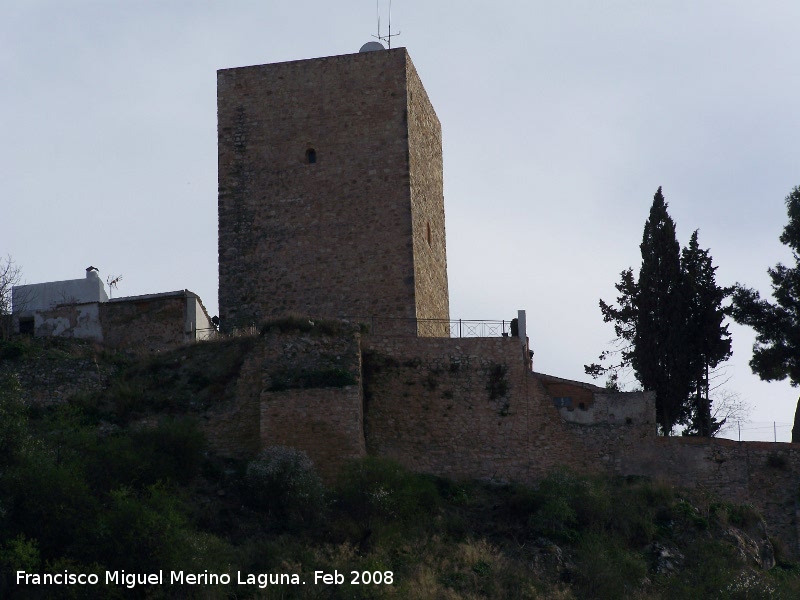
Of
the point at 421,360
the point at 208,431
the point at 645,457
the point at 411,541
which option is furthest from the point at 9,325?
the point at 645,457

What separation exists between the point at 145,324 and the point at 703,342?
10.3 meters

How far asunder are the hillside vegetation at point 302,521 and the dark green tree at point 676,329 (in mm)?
2841

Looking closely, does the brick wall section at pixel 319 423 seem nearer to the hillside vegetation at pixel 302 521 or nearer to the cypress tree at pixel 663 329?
the hillside vegetation at pixel 302 521

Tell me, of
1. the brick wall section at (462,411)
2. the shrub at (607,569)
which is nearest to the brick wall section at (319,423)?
the brick wall section at (462,411)

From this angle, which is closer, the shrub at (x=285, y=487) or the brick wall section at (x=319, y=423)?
the shrub at (x=285, y=487)

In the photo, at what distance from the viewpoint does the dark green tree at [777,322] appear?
3050 centimetres

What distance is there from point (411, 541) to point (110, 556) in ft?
14.9

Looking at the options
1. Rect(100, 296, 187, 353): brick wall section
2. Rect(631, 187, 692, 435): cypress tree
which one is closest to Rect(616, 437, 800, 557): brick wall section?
Rect(631, 187, 692, 435): cypress tree

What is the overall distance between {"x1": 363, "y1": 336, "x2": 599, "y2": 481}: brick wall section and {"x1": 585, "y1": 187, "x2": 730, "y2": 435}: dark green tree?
2.88m

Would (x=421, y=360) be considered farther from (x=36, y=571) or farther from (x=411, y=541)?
(x=36, y=571)

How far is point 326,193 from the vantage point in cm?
3038

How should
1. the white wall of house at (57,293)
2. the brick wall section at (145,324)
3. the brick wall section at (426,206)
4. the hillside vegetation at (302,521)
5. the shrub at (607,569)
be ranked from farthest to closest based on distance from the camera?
the white wall of house at (57,293) < the brick wall section at (426,206) < the brick wall section at (145,324) < the shrub at (607,569) < the hillside vegetation at (302,521)

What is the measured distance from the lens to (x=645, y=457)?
2733 cm

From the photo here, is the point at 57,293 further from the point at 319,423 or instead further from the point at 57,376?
the point at 319,423
